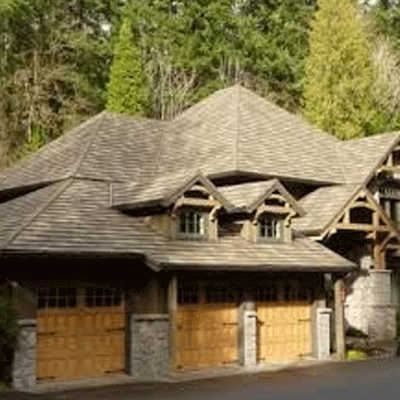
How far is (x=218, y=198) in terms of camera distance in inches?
966

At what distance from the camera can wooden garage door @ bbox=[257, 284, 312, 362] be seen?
83.1ft

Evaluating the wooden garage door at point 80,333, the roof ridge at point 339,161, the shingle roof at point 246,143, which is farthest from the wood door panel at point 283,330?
the roof ridge at point 339,161

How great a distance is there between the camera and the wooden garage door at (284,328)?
25.3 metres

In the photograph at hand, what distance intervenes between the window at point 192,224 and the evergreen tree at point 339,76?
22.5 m

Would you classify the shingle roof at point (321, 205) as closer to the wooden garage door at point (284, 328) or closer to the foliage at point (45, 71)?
the wooden garage door at point (284, 328)

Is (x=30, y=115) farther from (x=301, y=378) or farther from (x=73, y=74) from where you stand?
(x=301, y=378)

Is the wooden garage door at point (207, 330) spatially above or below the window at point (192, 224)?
below

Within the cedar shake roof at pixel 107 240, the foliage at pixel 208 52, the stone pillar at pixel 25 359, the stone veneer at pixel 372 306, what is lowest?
the stone pillar at pixel 25 359

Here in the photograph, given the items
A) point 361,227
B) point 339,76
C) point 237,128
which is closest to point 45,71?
point 339,76

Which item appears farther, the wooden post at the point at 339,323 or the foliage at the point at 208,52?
the foliage at the point at 208,52

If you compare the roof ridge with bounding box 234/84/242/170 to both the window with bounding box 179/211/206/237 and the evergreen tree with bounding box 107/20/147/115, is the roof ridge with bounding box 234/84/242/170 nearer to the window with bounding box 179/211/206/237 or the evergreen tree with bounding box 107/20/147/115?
the window with bounding box 179/211/206/237

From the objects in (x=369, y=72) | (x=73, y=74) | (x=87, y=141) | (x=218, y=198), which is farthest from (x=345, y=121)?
(x=218, y=198)

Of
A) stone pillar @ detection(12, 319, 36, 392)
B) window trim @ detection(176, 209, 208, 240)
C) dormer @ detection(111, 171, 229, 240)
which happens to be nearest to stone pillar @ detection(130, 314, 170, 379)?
dormer @ detection(111, 171, 229, 240)

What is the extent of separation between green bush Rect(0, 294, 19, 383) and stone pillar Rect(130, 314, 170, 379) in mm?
3293
